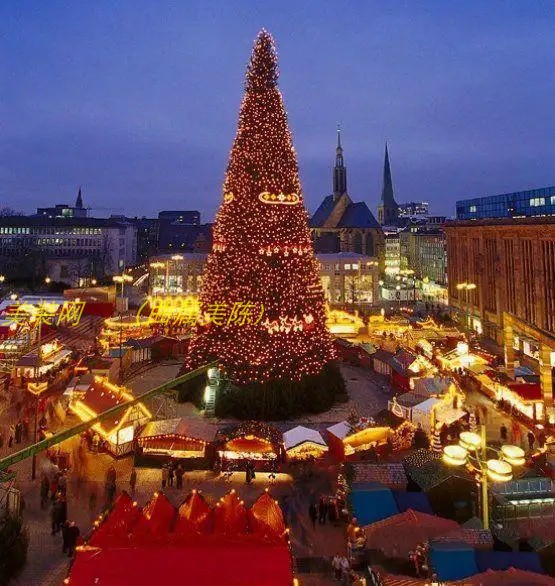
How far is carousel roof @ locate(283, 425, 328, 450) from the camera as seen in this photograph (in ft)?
53.2

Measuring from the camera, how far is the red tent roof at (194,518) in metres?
8.88

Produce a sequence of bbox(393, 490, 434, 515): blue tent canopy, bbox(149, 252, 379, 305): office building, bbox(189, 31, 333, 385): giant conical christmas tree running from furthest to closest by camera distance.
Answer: bbox(149, 252, 379, 305): office building
bbox(189, 31, 333, 385): giant conical christmas tree
bbox(393, 490, 434, 515): blue tent canopy

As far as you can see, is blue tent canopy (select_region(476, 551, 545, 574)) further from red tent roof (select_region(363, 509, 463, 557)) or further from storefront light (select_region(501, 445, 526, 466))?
storefront light (select_region(501, 445, 526, 466))

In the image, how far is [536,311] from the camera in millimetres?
34281

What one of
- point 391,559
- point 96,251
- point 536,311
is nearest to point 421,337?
point 536,311

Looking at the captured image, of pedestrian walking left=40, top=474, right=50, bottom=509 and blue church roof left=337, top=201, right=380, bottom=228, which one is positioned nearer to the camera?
pedestrian walking left=40, top=474, right=50, bottom=509

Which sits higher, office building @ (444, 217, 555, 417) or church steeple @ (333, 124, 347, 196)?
church steeple @ (333, 124, 347, 196)

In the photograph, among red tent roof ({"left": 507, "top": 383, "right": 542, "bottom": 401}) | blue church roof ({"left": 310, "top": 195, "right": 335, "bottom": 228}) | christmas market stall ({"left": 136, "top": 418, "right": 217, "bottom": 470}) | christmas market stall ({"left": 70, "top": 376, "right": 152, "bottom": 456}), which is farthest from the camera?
blue church roof ({"left": 310, "top": 195, "right": 335, "bottom": 228})

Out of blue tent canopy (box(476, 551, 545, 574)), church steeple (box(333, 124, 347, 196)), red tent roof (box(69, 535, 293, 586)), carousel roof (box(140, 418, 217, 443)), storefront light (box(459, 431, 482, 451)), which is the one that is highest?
church steeple (box(333, 124, 347, 196))

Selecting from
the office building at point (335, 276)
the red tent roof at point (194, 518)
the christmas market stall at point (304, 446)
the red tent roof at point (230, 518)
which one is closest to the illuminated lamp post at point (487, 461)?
the red tent roof at point (230, 518)

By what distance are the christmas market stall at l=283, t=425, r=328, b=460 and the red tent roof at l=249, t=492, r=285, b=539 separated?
6340mm

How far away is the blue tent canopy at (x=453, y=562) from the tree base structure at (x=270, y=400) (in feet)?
33.3

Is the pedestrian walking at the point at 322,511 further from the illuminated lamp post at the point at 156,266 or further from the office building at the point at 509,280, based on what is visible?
the illuminated lamp post at the point at 156,266

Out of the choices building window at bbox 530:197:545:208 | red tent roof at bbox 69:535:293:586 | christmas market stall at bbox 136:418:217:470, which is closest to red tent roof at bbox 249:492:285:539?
red tent roof at bbox 69:535:293:586
